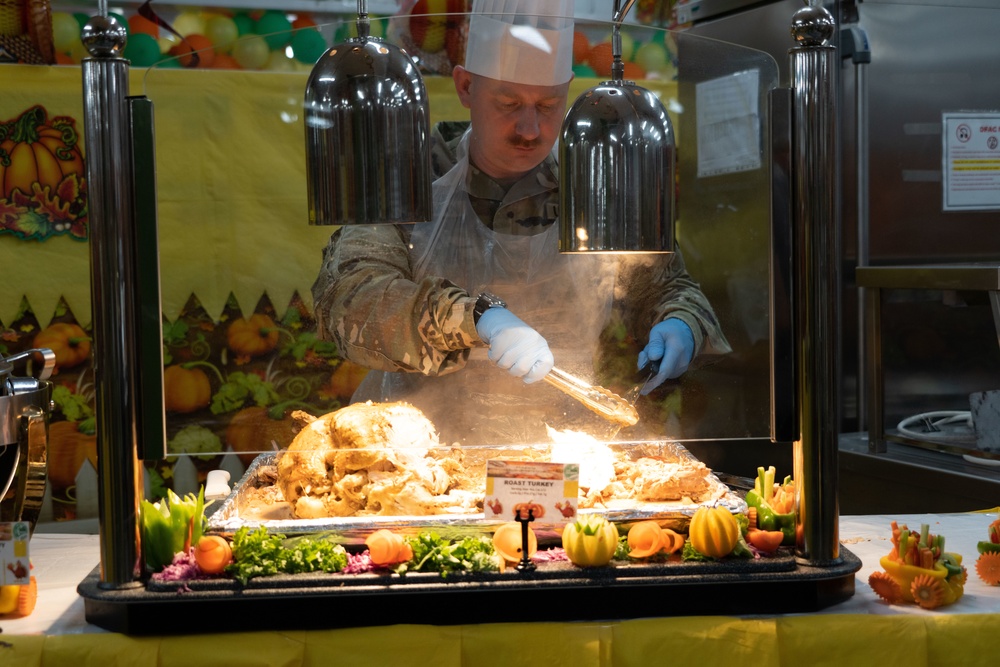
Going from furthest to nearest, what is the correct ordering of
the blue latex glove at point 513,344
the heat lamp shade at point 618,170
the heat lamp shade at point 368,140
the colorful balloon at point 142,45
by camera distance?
the colorful balloon at point 142,45 < the blue latex glove at point 513,344 < the heat lamp shade at point 618,170 < the heat lamp shade at point 368,140

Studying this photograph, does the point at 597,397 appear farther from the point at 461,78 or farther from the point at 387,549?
the point at 461,78

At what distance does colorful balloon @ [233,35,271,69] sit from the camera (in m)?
1.60

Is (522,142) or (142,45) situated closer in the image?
(522,142)

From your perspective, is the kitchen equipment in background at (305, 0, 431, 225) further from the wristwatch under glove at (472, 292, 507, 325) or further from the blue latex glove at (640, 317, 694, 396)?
the blue latex glove at (640, 317, 694, 396)

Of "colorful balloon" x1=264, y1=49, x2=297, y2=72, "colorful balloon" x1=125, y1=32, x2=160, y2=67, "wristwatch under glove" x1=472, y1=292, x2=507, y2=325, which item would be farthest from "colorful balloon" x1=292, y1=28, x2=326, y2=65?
"colorful balloon" x1=125, y1=32, x2=160, y2=67

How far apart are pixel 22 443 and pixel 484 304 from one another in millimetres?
749

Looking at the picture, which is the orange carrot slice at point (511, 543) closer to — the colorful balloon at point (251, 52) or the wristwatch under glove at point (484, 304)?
the wristwatch under glove at point (484, 304)

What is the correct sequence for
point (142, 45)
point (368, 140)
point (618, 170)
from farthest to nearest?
point (142, 45)
point (618, 170)
point (368, 140)

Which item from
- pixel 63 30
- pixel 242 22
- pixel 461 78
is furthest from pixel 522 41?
pixel 63 30

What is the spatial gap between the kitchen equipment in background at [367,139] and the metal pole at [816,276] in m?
0.59

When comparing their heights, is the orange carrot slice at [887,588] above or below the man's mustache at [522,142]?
below

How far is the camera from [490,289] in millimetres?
1690

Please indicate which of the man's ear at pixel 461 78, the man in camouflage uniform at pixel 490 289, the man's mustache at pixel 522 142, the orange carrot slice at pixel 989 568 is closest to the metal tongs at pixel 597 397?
the man in camouflage uniform at pixel 490 289

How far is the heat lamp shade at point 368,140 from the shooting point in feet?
4.80
